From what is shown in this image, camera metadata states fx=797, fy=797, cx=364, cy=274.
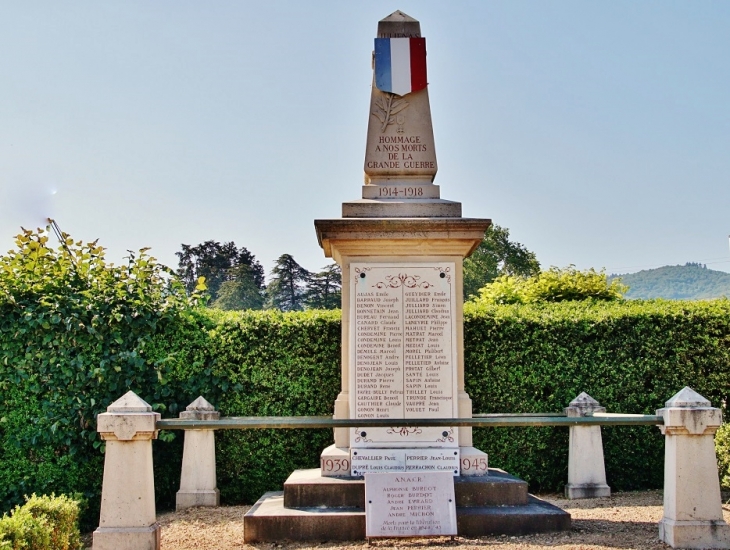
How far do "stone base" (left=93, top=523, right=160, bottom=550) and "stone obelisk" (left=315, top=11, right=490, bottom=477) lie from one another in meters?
1.75

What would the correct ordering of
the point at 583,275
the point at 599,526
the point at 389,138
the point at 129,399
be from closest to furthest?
1. the point at 129,399
2. the point at 599,526
3. the point at 389,138
4. the point at 583,275

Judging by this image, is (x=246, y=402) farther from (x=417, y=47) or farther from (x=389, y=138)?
(x=417, y=47)

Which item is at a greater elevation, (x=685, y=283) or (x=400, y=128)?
(x=685, y=283)

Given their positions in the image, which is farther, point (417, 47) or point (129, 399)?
point (417, 47)

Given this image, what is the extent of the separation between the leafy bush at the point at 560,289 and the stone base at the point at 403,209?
24.1 feet

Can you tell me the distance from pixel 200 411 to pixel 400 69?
158 inches

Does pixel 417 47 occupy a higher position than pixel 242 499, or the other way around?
pixel 417 47

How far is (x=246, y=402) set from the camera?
29.2 ft

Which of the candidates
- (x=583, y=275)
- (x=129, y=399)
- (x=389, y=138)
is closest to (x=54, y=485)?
(x=129, y=399)

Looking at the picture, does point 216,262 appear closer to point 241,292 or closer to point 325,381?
point 241,292

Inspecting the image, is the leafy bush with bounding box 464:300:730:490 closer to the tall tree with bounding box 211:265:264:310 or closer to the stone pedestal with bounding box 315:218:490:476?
the stone pedestal with bounding box 315:218:490:476

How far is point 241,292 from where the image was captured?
35531 mm

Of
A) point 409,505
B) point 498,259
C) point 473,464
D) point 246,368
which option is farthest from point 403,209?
point 498,259

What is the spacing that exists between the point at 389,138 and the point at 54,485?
5.18 meters
